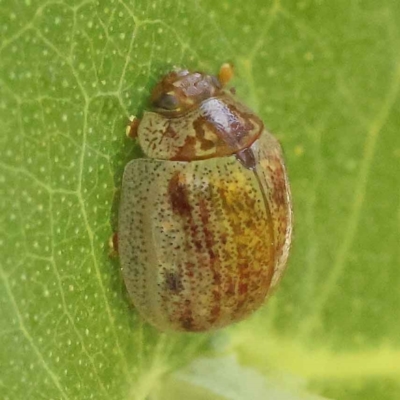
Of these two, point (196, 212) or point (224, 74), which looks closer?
point (196, 212)

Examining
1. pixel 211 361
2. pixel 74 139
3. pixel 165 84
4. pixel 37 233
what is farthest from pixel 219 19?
pixel 211 361

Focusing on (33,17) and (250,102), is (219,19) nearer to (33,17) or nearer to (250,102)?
(250,102)

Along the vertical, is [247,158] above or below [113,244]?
above

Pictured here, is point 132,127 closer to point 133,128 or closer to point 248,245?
point 133,128

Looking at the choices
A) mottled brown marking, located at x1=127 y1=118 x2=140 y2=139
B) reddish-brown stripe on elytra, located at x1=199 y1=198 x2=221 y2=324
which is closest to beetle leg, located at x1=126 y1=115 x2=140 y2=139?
mottled brown marking, located at x1=127 y1=118 x2=140 y2=139

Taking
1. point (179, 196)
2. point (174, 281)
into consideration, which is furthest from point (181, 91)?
point (174, 281)

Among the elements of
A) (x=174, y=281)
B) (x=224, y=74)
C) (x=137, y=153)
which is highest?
(x=224, y=74)

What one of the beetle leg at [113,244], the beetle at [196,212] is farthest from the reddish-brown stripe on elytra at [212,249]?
the beetle leg at [113,244]

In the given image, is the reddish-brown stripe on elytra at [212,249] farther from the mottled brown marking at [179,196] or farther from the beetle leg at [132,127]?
the beetle leg at [132,127]
